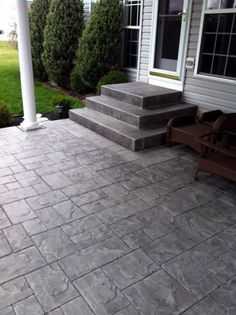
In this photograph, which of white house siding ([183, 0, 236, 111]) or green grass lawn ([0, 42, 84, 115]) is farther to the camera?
green grass lawn ([0, 42, 84, 115])

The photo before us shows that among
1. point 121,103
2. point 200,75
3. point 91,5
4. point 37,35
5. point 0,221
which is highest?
point 91,5

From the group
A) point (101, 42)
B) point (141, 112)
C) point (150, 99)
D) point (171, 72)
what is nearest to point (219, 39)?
point (171, 72)

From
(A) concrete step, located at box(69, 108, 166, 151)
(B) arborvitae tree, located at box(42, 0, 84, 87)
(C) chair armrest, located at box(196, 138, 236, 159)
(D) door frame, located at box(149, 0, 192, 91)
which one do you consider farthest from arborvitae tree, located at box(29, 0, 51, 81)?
(C) chair armrest, located at box(196, 138, 236, 159)

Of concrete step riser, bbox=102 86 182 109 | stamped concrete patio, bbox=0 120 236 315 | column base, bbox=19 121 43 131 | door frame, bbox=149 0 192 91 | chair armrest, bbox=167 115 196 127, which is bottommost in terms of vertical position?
stamped concrete patio, bbox=0 120 236 315

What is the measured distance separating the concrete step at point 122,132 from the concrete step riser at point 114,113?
0.06 m

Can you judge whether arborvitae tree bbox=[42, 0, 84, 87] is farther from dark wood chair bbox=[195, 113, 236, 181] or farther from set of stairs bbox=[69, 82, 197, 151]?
dark wood chair bbox=[195, 113, 236, 181]

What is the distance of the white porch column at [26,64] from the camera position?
425 centimetres

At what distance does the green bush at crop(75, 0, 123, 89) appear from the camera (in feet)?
19.6

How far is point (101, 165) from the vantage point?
372 centimetres

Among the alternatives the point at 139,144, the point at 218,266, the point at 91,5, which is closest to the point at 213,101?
the point at 139,144

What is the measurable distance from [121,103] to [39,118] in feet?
5.14

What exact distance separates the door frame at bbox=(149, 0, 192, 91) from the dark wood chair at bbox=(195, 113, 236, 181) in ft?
5.59

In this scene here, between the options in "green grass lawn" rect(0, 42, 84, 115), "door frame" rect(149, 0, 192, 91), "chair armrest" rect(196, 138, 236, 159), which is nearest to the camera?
"chair armrest" rect(196, 138, 236, 159)

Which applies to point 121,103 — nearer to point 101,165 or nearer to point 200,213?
point 101,165
